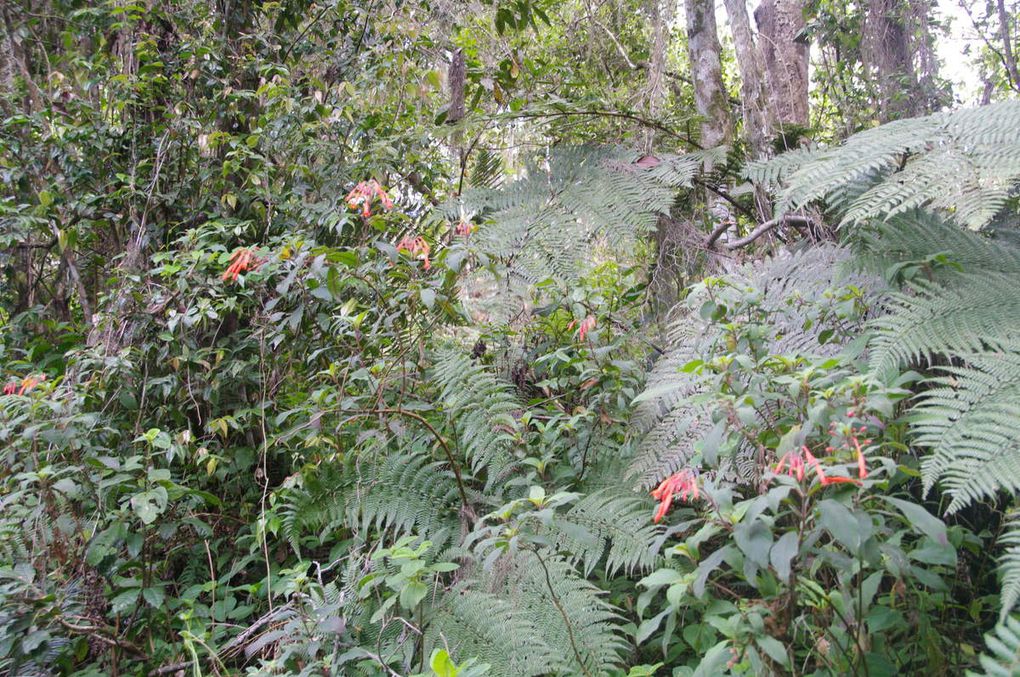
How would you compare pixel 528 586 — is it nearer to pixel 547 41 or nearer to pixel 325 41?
pixel 325 41

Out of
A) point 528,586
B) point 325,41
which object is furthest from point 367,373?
point 325,41

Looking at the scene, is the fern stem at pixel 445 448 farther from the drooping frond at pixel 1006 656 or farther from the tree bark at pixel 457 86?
the tree bark at pixel 457 86

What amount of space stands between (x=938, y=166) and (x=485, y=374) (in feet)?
4.31

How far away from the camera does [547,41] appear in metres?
4.56

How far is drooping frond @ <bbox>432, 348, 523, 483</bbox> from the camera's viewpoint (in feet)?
6.66

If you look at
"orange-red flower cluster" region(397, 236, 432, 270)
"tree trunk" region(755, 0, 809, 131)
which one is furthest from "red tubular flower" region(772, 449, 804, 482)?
"tree trunk" region(755, 0, 809, 131)

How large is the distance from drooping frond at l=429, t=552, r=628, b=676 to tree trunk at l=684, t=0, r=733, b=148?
5.52ft

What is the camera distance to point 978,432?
1191 millimetres

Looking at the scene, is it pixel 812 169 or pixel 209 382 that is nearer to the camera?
pixel 812 169

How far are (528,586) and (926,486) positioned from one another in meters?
0.95

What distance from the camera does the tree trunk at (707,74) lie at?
8.69 ft

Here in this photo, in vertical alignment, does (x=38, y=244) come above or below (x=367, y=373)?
above

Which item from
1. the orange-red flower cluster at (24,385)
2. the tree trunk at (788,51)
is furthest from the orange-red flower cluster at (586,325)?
the tree trunk at (788,51)

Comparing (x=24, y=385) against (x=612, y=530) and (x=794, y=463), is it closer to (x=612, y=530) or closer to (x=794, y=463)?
(x=612, y=530)
